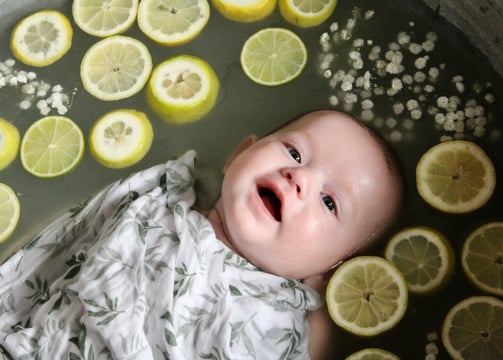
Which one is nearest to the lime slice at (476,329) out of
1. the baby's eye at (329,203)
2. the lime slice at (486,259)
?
the lime slice at (486,259)

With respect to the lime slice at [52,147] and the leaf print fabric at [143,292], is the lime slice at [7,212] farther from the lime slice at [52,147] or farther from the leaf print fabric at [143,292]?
the leaf print fabric at [143,292]

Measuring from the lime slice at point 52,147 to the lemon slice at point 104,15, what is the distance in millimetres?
370

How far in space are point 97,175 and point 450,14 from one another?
1279 mm

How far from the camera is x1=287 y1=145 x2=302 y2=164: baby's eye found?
1.72 metres

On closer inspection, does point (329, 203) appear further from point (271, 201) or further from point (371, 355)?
point (371, 355)

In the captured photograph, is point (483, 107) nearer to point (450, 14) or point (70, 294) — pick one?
point (450, 14)

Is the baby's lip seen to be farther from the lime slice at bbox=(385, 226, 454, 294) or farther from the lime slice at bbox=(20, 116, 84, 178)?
the lime slice at bbox=(20, 116, 84, 178)

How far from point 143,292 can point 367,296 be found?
613 millimetres

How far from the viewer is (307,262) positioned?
1734 mm

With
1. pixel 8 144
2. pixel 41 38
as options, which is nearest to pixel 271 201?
pixel 8 144

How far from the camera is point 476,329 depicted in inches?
70.1

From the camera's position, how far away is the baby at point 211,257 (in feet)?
5.24

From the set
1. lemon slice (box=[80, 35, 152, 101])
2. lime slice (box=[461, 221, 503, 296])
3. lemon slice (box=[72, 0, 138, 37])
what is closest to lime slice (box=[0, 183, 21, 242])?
lemon slice (box=[80, 35, 152, 101])

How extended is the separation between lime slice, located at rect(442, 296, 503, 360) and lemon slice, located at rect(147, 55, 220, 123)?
0.99 m
